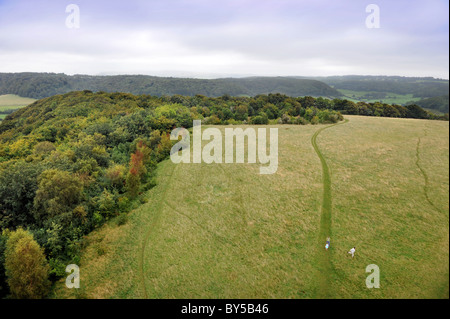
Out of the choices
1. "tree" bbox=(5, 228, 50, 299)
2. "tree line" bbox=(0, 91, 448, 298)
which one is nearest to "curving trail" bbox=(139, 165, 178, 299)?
"tree line" bbox=(0, 91, 448, 298)

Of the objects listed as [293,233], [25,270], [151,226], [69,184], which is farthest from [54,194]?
[293,233]

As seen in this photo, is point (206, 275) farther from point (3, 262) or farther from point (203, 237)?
point (3, 262)

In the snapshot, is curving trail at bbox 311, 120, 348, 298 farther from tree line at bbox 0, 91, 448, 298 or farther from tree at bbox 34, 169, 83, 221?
tree at bbox 34, 169, 83, 221

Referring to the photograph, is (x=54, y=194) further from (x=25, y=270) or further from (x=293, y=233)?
(x=293, y=233)

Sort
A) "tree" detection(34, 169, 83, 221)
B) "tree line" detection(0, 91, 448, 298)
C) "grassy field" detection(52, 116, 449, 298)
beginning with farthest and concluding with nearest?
1. "tree" detection(34, 169, 83, 221)
2. "tree line" detection(0, 91, 448, 298)
3. "grassy field" detection(52, 116, 449, 298)

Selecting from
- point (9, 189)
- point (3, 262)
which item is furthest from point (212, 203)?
point (9, 189)

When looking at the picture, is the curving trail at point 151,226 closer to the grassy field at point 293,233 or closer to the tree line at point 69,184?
the grassy field at point 293,233
